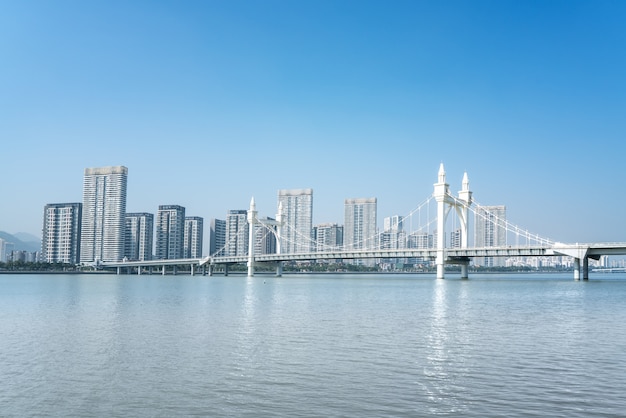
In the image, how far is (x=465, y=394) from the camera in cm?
1541

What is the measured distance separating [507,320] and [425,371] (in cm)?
1637

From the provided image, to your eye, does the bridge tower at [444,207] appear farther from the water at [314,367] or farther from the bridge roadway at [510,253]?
the water at [314,367]

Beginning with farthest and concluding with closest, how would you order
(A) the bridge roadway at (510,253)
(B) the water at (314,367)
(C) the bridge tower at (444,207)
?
(C) the bridge tower at (444,207) → (A) the bridge roadway at (510,253) → (B) the water at (314,367)

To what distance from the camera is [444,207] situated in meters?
104

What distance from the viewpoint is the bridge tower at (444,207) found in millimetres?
100188

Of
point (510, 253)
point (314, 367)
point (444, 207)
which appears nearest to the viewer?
point (314, 367)

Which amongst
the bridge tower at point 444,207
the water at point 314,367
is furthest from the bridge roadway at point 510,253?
the water at point 314,367

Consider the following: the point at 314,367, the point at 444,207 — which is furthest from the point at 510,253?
the point at 314,367

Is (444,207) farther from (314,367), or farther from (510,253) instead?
(314,367)

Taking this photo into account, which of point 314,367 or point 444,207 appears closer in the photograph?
point 314,367

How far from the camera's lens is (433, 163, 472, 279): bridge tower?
329 ft

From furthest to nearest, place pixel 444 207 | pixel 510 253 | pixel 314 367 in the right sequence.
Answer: pixel 444 207, pixel 510 253, pixel 314 367

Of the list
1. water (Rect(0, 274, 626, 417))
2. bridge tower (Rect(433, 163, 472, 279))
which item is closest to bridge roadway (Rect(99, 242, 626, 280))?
bridge tower (Rect(433, 163, 472, 279))

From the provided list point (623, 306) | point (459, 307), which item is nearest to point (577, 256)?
point (623, 306)
